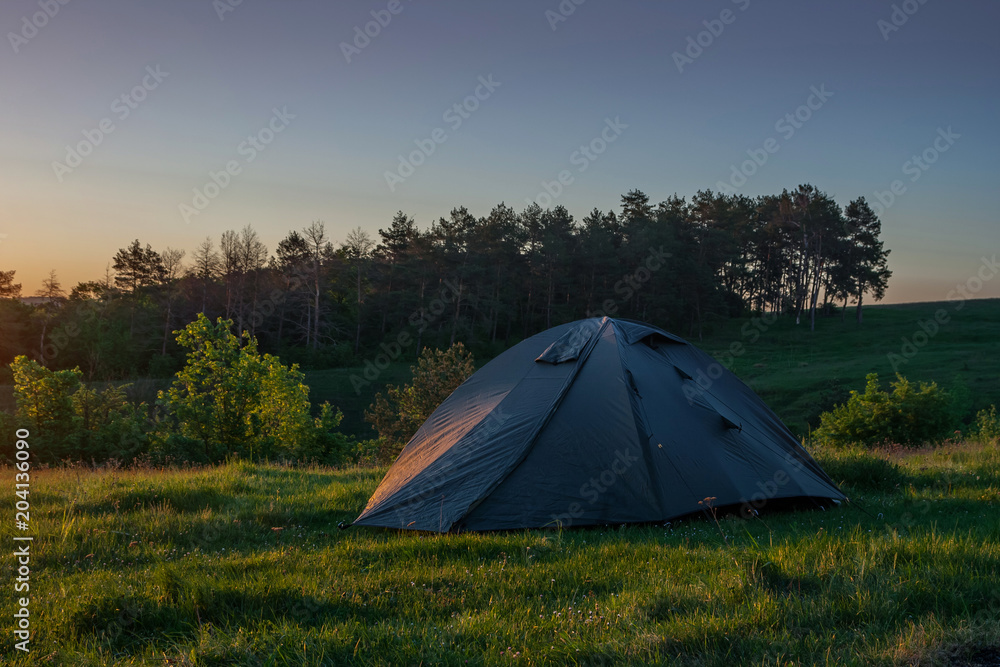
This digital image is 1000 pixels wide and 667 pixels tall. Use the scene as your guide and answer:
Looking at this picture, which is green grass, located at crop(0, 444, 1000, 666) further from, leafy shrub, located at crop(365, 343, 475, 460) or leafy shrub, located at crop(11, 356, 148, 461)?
leafy shrub, located at crop(365, 343, 475, 460)

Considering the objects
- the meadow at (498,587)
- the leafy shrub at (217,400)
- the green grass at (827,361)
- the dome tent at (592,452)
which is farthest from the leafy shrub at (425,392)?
the meadow at (498,587)

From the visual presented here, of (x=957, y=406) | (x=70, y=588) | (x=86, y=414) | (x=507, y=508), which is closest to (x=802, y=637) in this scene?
(x=507, y=508)

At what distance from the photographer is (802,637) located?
9.98 ft

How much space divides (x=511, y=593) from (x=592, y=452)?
288 centimetres

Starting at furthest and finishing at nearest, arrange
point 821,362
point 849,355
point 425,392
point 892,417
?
point 849,355 → point 821,362 → point 425,392 → point 892,417

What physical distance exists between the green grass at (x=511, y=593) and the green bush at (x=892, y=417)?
13936 mm

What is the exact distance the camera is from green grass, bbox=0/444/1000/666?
2.98 metres

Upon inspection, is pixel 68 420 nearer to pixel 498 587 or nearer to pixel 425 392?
pixel 425 392

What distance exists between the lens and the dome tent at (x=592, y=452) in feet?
21.3

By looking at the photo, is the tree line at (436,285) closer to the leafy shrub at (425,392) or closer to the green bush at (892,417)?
the leafy shrub at (425,392)

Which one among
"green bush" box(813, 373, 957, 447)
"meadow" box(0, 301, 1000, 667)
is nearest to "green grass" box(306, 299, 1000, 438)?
"green bush" box(813, 373, 957, 447)

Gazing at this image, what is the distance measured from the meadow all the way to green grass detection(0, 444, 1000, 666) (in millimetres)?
14

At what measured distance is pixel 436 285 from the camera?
204 feet

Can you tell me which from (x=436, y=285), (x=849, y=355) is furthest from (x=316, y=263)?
(x=849, y=355)
